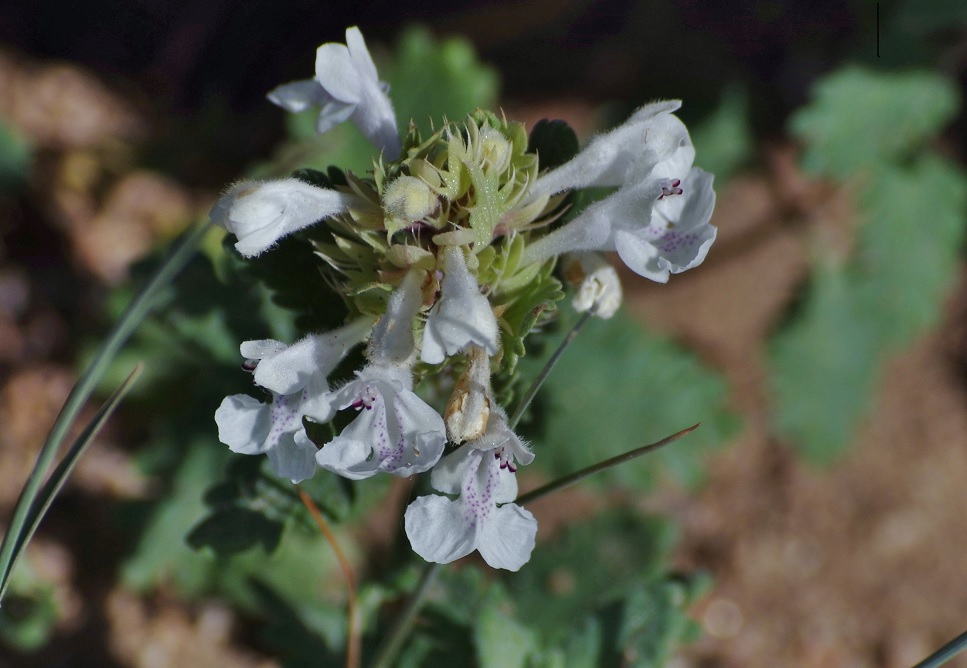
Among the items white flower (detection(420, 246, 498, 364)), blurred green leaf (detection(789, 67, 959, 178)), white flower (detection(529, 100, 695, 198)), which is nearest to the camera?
white flower (detection(420, 246, 498, 364))

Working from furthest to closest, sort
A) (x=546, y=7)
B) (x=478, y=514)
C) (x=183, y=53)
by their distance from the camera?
(x=546, y=7) → (x=183, y=53) → (x=478, y=514)

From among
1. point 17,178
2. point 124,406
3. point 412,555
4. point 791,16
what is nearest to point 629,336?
point 412,555

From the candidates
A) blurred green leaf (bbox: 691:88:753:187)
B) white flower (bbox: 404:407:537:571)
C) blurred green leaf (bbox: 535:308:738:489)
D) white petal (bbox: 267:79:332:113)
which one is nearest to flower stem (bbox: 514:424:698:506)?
white flower (bbox: 404:407:537:571)

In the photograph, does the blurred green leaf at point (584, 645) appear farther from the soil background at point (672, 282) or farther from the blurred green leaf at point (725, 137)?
the blurred green leaf at point (725, 137)

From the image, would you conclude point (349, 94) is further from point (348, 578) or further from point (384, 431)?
point (348, 578)

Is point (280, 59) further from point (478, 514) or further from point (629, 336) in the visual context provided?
point (478, 514)

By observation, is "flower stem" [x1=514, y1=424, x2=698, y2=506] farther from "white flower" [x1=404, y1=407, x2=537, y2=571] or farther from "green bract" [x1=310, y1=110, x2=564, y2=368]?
"green bract" [x1=310, y1=110, x2=564, y2=368]

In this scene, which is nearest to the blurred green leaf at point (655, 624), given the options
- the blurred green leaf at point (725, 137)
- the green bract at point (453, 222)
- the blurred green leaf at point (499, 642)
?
the blurred green leaf at point (499, 642)
